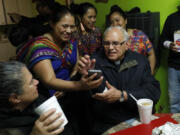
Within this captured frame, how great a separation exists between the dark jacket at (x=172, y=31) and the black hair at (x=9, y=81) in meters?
1.87

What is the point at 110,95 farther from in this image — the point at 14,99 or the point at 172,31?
the point at 172,31

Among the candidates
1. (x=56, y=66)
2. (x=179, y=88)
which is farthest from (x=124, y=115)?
(x=179, y=88)

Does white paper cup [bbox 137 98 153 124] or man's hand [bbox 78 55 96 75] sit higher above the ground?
man's hand [bbox 78 55 96 75]

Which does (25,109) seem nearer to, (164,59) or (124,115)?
(124,115)

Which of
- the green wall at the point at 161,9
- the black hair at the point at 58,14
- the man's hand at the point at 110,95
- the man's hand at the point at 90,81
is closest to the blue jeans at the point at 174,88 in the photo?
the green wall at the point at 161,9

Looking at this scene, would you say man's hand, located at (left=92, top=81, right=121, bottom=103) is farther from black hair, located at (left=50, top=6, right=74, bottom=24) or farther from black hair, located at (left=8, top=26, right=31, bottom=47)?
black hair, located at (left=8, top=26, right=31, bottom=47)

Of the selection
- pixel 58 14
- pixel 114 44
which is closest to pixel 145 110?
pixel 114 44

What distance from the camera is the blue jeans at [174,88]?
2267 mm

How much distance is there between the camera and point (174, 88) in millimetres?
2334

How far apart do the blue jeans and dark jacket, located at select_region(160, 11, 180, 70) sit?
0.27 ft

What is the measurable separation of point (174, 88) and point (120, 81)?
3.83ft

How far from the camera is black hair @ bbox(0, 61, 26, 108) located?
3.02 feet

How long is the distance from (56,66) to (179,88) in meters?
1.65

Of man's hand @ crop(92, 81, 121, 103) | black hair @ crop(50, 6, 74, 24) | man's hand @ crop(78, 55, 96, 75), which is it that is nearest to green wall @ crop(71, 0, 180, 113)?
black hair @ crop(50, 6, 74, 24)
